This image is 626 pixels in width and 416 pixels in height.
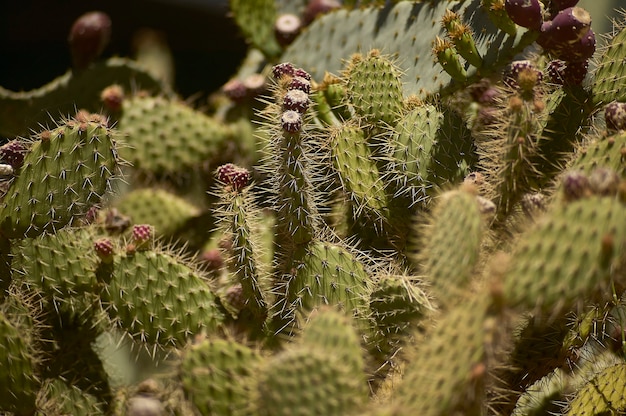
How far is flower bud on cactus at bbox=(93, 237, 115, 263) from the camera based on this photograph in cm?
130

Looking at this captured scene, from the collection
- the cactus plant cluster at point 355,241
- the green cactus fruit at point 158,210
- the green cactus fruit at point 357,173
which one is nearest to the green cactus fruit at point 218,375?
the cactus plant cluster at point 355,241

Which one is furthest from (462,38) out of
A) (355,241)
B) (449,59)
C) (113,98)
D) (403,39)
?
(113,98)

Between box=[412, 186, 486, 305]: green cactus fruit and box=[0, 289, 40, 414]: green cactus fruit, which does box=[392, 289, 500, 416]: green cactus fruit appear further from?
box=[0, 289, 40, 414]: green cactus fruit

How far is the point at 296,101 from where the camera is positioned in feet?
4.01

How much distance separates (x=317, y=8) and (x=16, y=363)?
124 cm

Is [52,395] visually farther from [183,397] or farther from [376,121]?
[376,121]

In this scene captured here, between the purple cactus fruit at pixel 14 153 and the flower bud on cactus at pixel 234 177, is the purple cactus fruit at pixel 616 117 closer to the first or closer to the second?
the flower bud on cactus at pixel 234 177

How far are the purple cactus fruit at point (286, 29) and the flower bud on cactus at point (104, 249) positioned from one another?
0.91 meters

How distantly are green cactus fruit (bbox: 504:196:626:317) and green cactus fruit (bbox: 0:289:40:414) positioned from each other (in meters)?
0.79

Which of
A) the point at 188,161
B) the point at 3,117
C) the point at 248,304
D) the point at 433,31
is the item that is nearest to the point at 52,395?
the point at 248,304

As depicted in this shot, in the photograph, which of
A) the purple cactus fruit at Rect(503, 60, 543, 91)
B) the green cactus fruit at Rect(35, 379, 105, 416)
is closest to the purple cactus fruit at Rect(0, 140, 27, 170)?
the green cactus fruit at Rect(35, 379, 105, 416)

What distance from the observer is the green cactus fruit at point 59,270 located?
4.35 ft

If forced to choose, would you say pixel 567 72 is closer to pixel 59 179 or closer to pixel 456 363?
pixel 456 363

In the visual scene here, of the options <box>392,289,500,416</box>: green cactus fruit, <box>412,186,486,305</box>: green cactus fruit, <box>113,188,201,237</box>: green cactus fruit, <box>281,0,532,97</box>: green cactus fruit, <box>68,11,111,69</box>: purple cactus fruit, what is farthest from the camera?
<box>68,11,111,69</box>: purple cactus fruit
